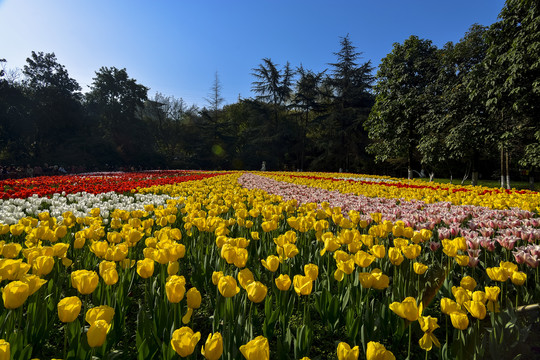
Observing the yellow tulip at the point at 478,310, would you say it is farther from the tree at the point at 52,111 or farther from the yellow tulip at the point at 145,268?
the tree at the point at 52,111

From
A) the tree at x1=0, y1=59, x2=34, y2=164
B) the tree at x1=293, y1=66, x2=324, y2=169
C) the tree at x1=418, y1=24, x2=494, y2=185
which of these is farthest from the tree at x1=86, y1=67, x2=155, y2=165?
the tree at x1=418, y1=24, x2=494, y2=185

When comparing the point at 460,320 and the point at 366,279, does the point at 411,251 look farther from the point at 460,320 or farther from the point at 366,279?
the point at 460,320

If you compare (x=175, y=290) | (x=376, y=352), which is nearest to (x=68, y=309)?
(x=175, y=290)

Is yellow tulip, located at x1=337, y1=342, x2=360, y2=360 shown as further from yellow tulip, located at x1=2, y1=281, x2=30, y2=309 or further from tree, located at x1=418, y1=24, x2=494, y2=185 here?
tree, located at x1=418, y1=24, x2=494, y2=185

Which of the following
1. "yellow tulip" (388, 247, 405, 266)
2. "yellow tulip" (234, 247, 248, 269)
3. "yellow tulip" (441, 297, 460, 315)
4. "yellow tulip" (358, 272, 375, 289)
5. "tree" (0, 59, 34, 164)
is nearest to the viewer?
"yellow tulip" (441, 297, 460, 315)

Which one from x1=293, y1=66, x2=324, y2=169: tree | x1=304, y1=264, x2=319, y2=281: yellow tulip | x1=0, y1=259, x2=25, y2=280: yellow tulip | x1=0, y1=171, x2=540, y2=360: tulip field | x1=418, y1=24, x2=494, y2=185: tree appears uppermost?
x1=293, y1=66, x2=324, y2=169: tree

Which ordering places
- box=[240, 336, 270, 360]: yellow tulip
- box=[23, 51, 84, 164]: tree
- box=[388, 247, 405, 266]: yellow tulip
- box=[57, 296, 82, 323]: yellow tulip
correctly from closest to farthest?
box=[240, 336, 270, 360]: yellow tulip
box=[57, 296, 82, 323]: yellow tulip
box=[388, 247, 405, 266]: yellow tulip
box=[23, 51, 84, 164]: tree

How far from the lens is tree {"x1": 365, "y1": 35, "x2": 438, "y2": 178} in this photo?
61.8ft

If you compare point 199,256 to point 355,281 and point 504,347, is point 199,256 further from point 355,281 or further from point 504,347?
point 504,347

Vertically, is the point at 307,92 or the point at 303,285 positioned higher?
the point at 307,92

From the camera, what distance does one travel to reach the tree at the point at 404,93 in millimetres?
18844

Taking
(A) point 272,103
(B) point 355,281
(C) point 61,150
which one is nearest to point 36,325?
(B) point 355,281

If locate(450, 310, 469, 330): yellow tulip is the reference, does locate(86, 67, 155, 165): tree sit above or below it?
above

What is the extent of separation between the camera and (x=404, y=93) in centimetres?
1972
